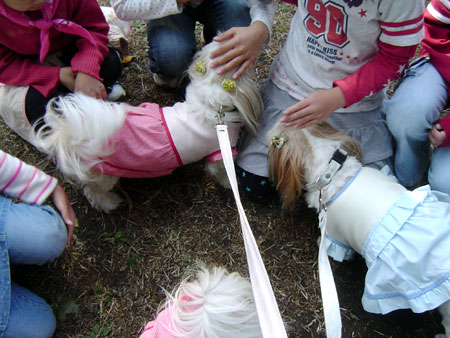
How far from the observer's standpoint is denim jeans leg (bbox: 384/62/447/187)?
150 cm

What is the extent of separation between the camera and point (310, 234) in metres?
1.73

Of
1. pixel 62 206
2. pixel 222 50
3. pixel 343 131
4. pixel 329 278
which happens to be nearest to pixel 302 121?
pixel 343 131

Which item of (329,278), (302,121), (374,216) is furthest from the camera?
(302,121)

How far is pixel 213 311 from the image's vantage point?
0.93 m

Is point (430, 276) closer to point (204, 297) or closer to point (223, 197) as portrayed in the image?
point (204, 297)

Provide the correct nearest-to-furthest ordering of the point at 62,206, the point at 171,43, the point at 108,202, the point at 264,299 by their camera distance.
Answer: the point at 264,299, the point at 62,206, the point at 108,202, the point at 171,43

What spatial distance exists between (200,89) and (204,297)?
36.4 inches

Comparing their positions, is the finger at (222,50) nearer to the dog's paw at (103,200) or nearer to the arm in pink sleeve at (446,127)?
the dog's paw at (103,200)

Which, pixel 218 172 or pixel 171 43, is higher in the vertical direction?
pixel 171 43

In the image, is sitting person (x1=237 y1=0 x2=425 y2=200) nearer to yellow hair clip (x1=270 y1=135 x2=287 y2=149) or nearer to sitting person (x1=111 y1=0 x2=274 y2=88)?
yellow hair clip (x1=270 y1=135 x2=287 y2=149)

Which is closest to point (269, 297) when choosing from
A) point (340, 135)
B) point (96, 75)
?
point (340, 135)

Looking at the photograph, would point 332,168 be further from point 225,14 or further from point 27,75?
point 27,75

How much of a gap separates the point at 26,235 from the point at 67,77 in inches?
31.1

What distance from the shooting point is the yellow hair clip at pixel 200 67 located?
1.53 m
